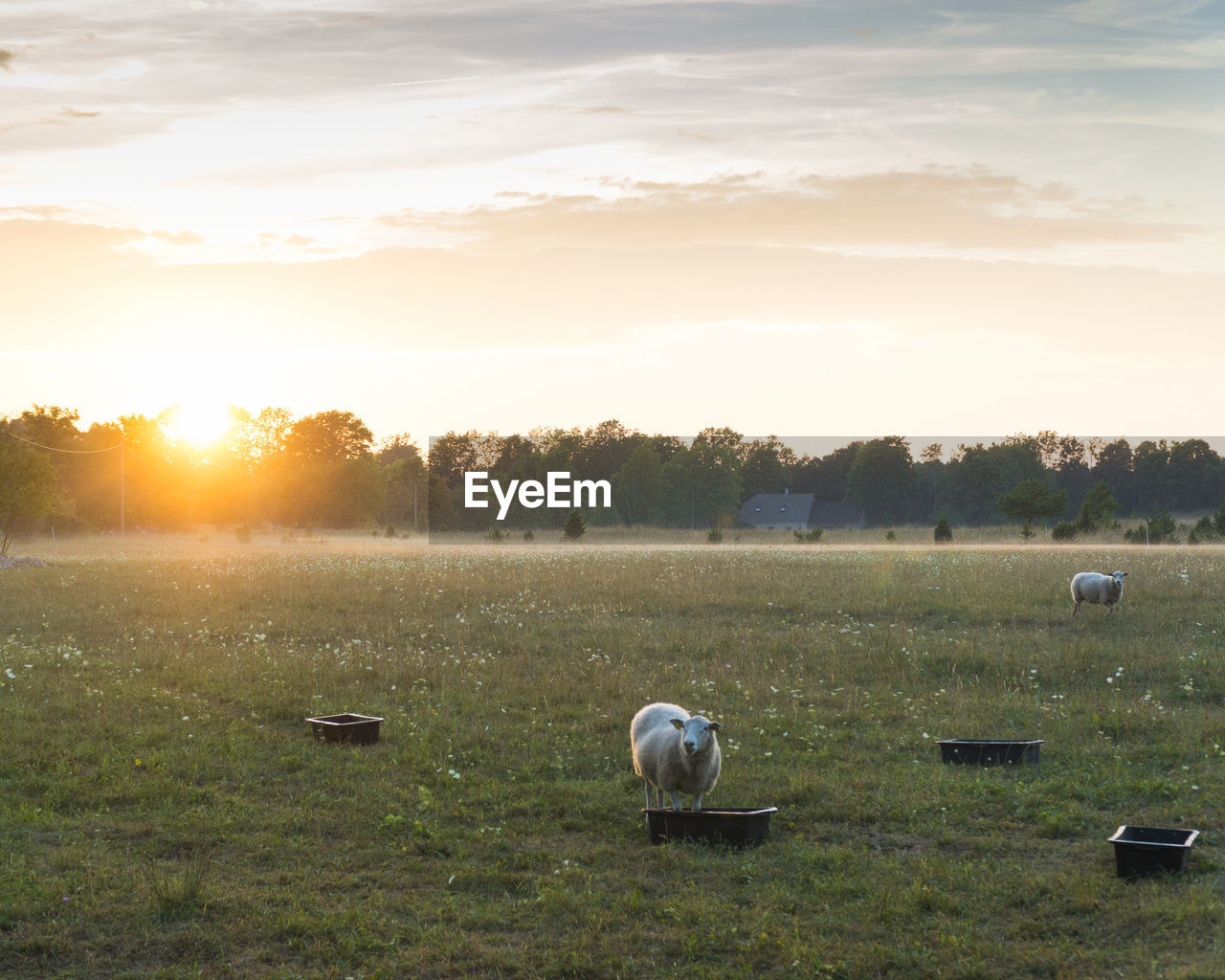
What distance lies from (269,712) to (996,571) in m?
25.2

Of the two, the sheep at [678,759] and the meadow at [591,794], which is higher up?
the sheep at [678,759]

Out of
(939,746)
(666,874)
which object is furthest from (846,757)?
(666,874)

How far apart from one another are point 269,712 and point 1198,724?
13.3 m

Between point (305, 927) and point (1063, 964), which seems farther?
point (305, 927)

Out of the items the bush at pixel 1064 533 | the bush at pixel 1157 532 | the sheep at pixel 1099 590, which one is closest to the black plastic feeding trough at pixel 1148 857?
the sheep at pixel 1099 590

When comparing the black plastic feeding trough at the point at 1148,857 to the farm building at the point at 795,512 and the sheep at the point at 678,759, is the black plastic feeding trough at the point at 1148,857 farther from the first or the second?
the farm building at the point at 795,512

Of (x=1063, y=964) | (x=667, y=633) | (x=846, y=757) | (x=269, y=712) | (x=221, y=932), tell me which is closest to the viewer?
(x=1063, y=964)

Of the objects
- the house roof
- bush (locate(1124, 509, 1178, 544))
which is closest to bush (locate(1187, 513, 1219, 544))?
bush (locate(1124, 509, 1178, 544))

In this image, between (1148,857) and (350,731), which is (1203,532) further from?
(350,731)

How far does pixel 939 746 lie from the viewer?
13.0 metres

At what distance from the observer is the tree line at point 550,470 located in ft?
363

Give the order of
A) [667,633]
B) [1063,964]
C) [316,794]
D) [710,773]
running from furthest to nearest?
[667,633]
[316,794]
[710,773]
[1063,964]

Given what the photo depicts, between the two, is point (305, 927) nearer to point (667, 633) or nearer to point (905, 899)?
point (905, 899)

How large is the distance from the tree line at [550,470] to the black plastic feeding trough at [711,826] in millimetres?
103621
